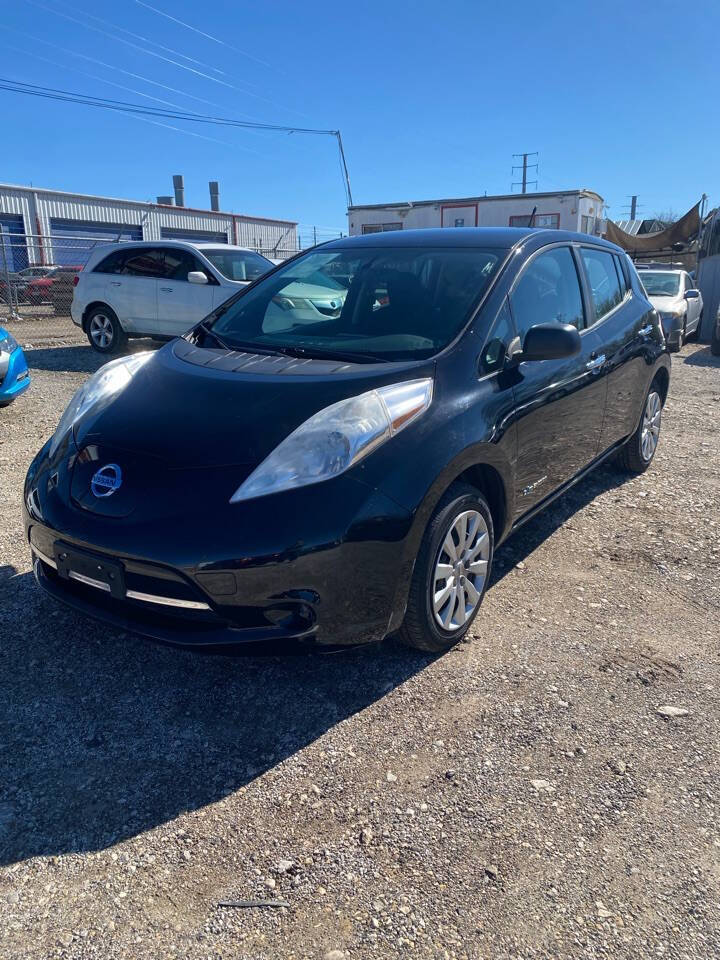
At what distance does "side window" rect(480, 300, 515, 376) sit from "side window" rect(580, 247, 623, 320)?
1.23m

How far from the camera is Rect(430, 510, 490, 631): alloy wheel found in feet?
9.55

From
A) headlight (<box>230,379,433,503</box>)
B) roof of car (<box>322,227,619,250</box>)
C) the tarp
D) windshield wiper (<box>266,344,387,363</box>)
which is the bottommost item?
headlight (<box>230,379,433,503</box>)

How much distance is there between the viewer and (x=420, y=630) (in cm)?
286

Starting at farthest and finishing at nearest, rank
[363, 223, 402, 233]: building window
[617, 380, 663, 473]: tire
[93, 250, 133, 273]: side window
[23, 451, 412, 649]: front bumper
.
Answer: [363, 223, 402, 233]: building window
[93, 250, 133, 273]: side window
[617, 380, 663, 473]: tire
[23, 451, 412, 649]: front bumper

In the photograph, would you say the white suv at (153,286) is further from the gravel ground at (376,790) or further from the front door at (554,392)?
the gravel ground at (376,790)

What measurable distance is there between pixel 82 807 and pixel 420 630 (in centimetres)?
132

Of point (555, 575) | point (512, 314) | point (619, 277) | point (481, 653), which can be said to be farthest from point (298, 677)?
point (619, 277)

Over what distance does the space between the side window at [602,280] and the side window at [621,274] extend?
6 centimetres

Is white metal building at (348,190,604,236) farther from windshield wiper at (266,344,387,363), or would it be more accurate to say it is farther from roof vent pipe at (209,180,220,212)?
roof vent pipe at (209,180,220,212)

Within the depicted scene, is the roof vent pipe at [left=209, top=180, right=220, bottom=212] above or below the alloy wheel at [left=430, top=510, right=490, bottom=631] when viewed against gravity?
above

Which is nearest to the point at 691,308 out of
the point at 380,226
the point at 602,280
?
the point at 380,226

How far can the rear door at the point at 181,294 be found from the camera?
33.5 feet

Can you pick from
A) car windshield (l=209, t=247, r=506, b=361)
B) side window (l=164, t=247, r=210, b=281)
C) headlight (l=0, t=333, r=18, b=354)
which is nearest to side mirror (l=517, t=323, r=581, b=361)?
car windshield (l=209, t=247, r=506, b=361)

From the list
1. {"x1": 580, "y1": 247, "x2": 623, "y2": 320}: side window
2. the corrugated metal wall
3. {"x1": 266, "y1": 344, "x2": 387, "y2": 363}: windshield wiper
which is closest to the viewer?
{"x1": 266, "y1": 344, "x2": 387, "y2": 363}: windshield wiper
